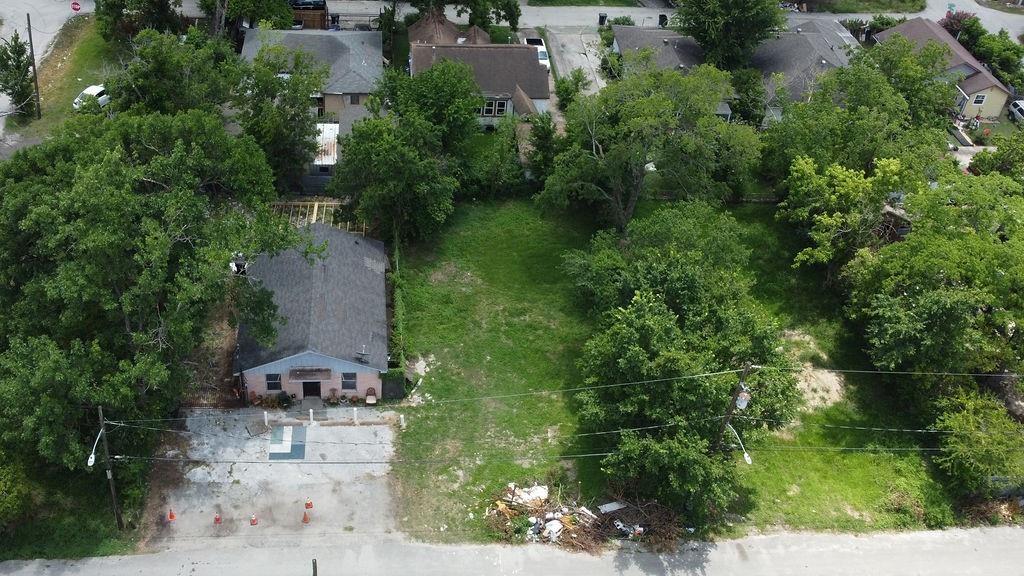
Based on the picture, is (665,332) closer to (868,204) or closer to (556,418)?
(556,418)

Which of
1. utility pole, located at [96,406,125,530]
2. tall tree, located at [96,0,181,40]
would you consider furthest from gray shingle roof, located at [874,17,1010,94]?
utility pole, located at [96,406,125,530]

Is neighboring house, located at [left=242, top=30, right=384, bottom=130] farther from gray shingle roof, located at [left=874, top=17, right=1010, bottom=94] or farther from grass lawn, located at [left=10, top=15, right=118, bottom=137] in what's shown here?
gray shingle roof, located at [left=874, top=17, right=1010, bottom=94]

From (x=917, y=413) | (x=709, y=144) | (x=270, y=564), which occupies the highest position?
(x=709, y=144)

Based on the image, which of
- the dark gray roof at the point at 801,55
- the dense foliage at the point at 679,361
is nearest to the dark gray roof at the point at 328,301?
the dense foliage at the point at 679,361

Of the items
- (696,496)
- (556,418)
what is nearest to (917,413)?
(696,496)

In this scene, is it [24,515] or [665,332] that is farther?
[665,332]
